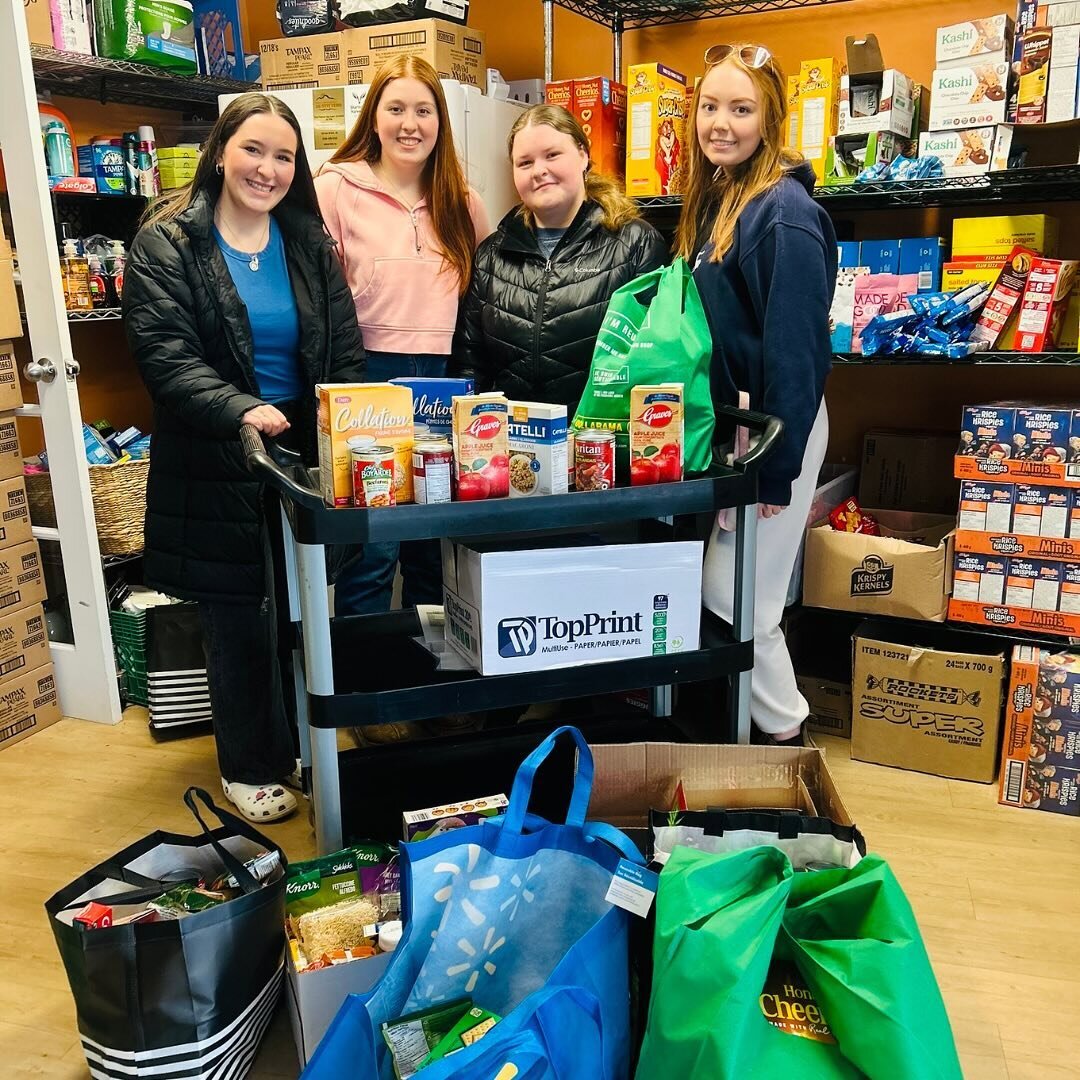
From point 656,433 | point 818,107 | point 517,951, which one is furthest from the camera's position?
point 818,107

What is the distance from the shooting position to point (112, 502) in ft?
10.3

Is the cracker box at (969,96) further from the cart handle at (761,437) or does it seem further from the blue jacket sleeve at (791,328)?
the cart handle at (761,437)

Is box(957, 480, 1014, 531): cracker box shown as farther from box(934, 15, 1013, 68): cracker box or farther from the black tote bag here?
the black tote bag

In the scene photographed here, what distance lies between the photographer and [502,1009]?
1.53m

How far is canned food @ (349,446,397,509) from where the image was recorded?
5.23 feet

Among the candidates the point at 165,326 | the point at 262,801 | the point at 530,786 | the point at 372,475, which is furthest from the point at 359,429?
the point at 262,801

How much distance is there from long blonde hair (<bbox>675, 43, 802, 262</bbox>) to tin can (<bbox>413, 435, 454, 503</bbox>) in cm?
93

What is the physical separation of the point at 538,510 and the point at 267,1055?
1040 mm

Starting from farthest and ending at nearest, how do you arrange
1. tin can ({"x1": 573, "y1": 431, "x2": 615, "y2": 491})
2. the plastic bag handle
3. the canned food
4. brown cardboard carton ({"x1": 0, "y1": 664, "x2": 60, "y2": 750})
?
1. brown cardboard carton ({"x1": 0, "y1": 664, "x2": 60, "y2": 750})
2. tin can ({"x1": 573, "y1": 431, "x2": 615, "y2": 491})
3. the canned food
4. the plastic bag handle

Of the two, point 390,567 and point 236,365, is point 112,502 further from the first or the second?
point 236,365

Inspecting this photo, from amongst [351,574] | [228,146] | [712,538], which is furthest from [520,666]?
[228,146]

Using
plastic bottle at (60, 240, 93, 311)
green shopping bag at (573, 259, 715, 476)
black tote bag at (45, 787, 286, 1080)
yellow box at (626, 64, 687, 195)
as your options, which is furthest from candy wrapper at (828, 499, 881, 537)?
plastic bottle at (60, 240, 93, 311)

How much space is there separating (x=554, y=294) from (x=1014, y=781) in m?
1.63

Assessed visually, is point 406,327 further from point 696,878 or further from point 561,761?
point 696,878
